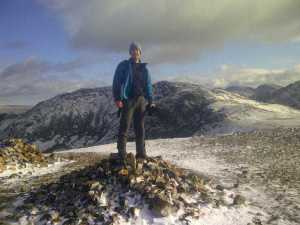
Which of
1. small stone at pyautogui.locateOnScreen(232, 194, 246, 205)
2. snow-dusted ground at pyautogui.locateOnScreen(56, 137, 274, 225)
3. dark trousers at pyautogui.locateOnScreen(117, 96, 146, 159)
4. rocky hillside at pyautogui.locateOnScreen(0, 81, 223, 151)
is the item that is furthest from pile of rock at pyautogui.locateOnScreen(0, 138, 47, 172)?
rocky hillside at pyautogui.locateOnScreen(0, 81, 223, 151)

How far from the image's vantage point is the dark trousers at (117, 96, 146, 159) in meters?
12.4

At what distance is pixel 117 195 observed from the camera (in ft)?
34.8

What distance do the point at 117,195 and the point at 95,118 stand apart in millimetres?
140891

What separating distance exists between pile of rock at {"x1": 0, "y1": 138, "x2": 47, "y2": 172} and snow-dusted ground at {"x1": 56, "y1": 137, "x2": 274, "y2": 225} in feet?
20.7

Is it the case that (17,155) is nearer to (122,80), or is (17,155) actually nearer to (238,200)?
(122,80)

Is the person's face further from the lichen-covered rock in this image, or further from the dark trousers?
the lichen-covered rock

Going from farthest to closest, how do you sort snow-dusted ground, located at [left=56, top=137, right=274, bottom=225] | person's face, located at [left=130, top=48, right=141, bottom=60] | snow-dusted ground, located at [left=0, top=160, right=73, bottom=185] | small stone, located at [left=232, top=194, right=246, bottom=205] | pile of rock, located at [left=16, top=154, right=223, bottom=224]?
snow-dusted ground, located at [left=0, top=160, right=73, bottom=185]
person's face, located at [left=130, top=48, right=141, bottom=60]
small stone, located at [left=232, top=194, right=246, bottom=205]
snow-dusted ground, located at [left=56, top=137, right=274, bottom=225]
pile of rock, located at [left=16, top=154, right=223, bottom=224]

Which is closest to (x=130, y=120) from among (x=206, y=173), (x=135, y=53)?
(x=135, y=53)

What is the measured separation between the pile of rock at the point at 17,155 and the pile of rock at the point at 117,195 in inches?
288

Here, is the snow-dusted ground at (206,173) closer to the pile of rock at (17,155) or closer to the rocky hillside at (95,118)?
the pile of rock at (17,155)

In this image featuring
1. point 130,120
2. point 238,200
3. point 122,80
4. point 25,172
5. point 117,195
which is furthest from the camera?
point 25,172

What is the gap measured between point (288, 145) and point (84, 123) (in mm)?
131708

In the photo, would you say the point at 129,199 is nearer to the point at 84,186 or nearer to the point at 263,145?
the point at 84,186

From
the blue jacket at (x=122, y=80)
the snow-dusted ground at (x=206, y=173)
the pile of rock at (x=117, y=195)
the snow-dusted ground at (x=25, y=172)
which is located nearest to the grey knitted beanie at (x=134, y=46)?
the blue jacket at (x=122, y=80)
